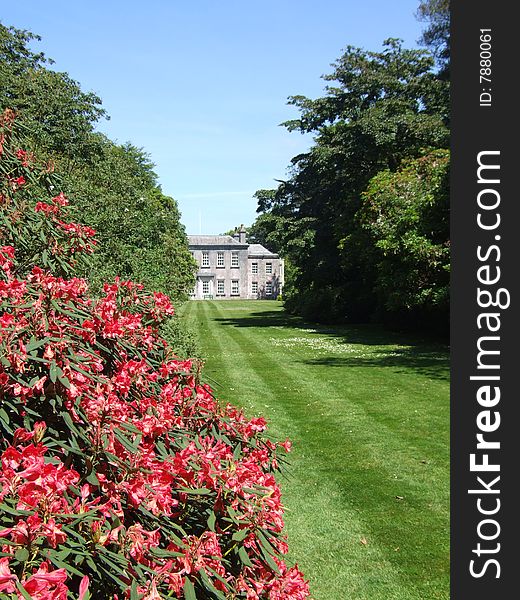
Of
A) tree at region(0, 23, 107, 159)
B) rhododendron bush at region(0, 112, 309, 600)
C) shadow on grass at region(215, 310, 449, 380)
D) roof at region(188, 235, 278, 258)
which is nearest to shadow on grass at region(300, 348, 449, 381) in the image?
shadow on grass at region(215, 310, 449, 380)

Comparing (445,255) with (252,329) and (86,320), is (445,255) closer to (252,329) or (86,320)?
(252,329)

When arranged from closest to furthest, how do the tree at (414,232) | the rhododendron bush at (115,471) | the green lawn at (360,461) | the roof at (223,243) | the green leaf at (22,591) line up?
the green leaf at (22,591)
the rhododendron bush at (115,471)
the green lawn at (360,461)
the tree at (414,232)
the roof at (223,243)

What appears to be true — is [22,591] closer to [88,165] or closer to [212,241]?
[88,165]

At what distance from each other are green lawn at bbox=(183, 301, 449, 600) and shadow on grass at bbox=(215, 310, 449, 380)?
6cm

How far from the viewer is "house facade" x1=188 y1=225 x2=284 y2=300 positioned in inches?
2916

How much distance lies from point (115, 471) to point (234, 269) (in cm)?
7207

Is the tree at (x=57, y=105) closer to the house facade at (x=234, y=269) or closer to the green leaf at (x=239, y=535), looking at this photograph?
the green leaf at (x=239, y=535)

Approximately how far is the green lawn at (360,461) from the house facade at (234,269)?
57335mm

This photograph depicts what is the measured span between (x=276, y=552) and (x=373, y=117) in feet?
76.6

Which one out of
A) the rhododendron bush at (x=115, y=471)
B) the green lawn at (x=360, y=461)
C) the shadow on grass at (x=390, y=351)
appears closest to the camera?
the rhododendron bush at (x=115, y=471)

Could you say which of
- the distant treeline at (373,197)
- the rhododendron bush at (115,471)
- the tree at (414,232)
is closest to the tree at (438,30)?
the distant treeline at (373,197)

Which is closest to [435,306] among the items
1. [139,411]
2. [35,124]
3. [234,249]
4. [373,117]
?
[373,117]

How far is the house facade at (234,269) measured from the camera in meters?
74.1

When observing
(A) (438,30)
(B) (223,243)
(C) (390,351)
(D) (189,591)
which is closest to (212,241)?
(B) (223,243)
